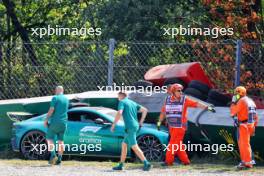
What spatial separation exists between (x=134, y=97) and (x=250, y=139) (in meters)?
3.44

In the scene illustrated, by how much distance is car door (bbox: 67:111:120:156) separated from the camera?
17.8 meters

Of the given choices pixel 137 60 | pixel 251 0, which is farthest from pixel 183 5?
pixel 137 60

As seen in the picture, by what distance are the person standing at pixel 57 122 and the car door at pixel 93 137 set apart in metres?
1.06

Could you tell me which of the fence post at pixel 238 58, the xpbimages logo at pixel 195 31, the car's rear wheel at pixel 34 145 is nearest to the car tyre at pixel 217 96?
the fence post at pixel 238 58

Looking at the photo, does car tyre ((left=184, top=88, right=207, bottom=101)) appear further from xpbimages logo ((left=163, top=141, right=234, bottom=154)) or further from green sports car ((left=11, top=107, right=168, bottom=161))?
xpbimages logo ((left=163, top=141, right=234, bottom=154))

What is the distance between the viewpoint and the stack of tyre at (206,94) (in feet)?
61.2

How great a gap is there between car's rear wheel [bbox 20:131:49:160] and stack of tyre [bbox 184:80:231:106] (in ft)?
12.0

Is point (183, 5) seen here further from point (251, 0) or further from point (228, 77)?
point (228, 77)

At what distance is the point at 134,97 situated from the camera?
19.2 metres

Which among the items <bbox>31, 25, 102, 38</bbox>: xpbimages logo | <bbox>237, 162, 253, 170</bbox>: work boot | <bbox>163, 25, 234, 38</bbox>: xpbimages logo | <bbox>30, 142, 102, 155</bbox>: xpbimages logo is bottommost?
<bbox>237, 162, 253, 170</bbox>: work boot

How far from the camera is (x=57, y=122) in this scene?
16844 mm

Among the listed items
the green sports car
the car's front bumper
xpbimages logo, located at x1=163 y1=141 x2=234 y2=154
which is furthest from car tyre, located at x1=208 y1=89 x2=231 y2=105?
the car's front bumper

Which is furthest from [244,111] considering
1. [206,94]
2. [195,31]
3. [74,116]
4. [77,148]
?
[195,31]

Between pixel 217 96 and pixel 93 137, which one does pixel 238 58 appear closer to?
pixel 217 96
